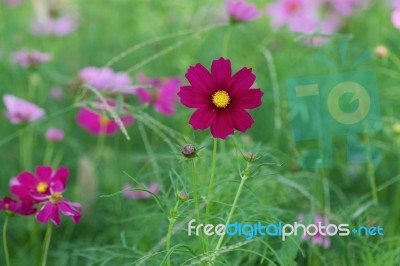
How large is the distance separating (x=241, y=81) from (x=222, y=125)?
58 millimetres

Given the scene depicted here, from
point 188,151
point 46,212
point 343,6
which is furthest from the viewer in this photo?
point 343,6

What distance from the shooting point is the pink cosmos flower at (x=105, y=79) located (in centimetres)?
126

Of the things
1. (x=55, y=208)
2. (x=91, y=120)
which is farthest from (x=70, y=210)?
(x=91, y=120)

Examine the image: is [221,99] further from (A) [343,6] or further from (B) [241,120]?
(A) [343,6]

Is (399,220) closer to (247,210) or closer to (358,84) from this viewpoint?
(358,84)

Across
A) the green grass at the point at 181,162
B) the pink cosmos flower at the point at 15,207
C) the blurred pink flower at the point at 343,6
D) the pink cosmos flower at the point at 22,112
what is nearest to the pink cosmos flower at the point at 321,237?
the green grass at the point at 181,162

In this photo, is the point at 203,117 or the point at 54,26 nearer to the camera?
the point at 203,117

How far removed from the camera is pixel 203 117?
783mm

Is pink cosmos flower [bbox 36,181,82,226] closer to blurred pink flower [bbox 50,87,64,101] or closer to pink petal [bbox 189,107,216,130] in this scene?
pink petal [bbox 189,107,216,130]

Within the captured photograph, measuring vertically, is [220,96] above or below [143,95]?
below

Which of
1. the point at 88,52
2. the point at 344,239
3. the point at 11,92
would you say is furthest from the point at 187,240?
the point at 88,52

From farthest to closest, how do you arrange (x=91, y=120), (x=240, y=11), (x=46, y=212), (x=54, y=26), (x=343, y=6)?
1. (x=343, y=6)
2. (x=54, y=26)
3. (x=91, y=120)
4. (x=240, y=11)
5. (x=46, y=212)

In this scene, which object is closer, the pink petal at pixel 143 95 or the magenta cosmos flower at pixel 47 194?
the magenta cosmos flower at pixel 47 194

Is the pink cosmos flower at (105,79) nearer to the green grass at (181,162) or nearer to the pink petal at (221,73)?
the green grass at (181,162)
